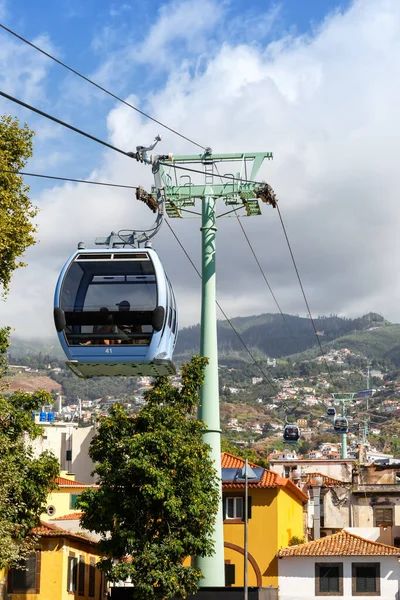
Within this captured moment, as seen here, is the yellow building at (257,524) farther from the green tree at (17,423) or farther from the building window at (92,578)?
the green tree at (17,423)

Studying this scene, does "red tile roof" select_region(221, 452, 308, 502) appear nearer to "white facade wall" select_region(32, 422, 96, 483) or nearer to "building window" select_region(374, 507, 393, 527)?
"building window" select_region(374, 507, 393, 527)

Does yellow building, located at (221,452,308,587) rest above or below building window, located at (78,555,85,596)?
above

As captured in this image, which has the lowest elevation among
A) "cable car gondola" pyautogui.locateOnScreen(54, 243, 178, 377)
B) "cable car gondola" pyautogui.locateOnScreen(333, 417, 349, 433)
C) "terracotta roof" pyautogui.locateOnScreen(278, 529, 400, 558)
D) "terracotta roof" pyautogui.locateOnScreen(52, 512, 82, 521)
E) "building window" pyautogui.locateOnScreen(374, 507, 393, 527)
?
"terracotta roof" pyautogui.locateOnScreen(278, 529, 400, 558)

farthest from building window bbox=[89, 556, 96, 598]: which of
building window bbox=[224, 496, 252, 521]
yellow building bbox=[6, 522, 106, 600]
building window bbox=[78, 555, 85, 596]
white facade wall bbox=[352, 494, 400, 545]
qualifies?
white facade wall bbox=[352, 494, 400, 545]

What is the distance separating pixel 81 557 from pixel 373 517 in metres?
29.4

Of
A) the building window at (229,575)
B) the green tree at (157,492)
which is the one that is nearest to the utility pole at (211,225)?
the green tree at (157,492)

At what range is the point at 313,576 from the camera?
5344 cm

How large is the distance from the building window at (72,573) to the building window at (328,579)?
40.2 ft

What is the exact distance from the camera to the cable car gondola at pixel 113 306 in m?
26.4

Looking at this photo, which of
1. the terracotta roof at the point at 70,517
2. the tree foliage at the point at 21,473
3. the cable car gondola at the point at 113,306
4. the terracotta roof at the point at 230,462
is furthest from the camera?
the terracotta roof at the point at 230,462

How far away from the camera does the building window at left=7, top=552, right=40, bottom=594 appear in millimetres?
46875

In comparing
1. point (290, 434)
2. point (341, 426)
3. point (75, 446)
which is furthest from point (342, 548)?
point (341, 426)

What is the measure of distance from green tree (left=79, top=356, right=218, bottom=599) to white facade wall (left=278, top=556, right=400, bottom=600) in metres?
14.9

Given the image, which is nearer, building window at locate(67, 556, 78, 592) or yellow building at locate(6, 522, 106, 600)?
yellow building at locate(6, 522, 106, 600)
